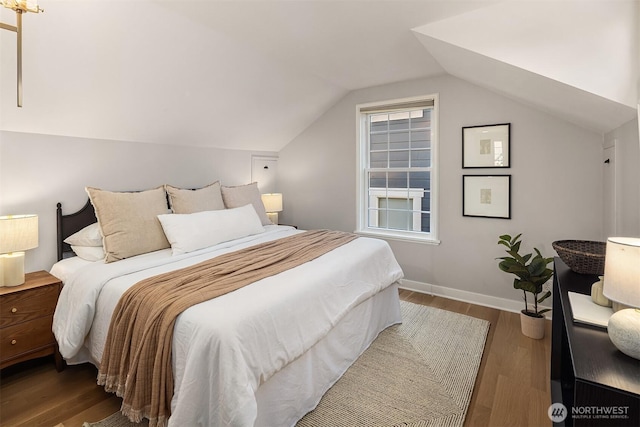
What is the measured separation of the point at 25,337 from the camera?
2061 mm

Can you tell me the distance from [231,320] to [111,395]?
122cm

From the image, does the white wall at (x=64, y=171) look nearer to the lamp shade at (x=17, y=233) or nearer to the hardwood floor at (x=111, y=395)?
the lamp shade at (x=17, y=233)

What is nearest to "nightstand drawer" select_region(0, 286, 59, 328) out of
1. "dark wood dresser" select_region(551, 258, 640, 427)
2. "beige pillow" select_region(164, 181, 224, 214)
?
"beige pillow" select_region(164, 181, 224, 214)

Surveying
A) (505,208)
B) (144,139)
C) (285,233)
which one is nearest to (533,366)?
(505,208)

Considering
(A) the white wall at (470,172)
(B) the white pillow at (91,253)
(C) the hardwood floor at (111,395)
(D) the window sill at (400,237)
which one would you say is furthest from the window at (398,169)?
(B) the white pillow at (91,253)

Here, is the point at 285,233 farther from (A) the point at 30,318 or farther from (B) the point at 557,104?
(B) the point at 557,104

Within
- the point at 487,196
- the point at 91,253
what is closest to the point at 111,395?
the point at 91,253

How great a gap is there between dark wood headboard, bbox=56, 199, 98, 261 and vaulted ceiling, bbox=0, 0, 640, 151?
0.64 m

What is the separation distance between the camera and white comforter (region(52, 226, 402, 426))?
54.1 inches

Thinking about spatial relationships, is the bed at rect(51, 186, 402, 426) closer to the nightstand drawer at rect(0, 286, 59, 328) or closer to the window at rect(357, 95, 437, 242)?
the nightstand drawer at rect(0, 286, 59, 328)

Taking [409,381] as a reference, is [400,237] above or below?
above

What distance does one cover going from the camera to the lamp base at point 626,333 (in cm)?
99

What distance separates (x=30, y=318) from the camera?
2.08 m

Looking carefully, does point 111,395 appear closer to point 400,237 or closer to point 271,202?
point 271,202
